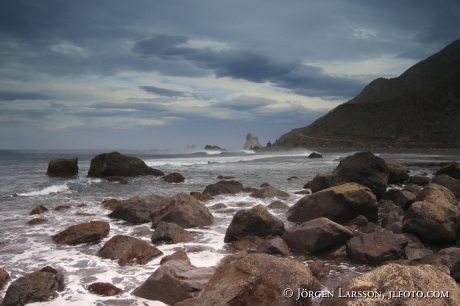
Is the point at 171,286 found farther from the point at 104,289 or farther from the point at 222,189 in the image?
the point at 222,189

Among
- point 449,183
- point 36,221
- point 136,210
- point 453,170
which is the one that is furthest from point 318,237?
point 453,170

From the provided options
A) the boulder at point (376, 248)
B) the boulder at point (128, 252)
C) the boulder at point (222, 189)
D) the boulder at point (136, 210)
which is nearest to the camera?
the boulder at point (376, 248)

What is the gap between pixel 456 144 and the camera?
70375mm

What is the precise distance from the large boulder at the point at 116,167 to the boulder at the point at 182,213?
14.9 metres

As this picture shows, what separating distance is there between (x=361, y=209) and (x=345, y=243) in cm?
304

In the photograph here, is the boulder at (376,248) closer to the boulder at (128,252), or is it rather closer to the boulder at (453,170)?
the boulder at (128,252)

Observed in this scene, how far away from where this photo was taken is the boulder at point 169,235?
797 cm

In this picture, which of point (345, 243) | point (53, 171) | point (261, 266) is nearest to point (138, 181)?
point (53, 171)

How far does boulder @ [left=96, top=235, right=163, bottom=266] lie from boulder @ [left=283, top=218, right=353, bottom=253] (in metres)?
2.90

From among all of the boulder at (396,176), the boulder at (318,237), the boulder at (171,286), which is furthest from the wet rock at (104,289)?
the boulder at (396,176)

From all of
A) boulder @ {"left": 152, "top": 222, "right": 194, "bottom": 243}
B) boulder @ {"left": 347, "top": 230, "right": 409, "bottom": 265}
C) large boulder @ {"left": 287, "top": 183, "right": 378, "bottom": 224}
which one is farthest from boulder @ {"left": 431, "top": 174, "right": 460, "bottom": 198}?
boulder @ {"left": 152, "top": 222, "right": 194, "bottom": 243}

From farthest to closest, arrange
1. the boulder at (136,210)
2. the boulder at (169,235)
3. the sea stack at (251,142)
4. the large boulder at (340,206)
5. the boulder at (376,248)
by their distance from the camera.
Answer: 1. the sea stack at (251,142)
2. the boulder at (136,210)
3. the large boulder at (340,206)
4. the boulder at (169,235)
5. the boulder at (376,248)

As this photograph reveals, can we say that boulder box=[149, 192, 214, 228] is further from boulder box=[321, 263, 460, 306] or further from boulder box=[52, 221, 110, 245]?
boulder box=[321, 263, 460, 306]

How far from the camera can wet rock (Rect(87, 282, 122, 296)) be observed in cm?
532
